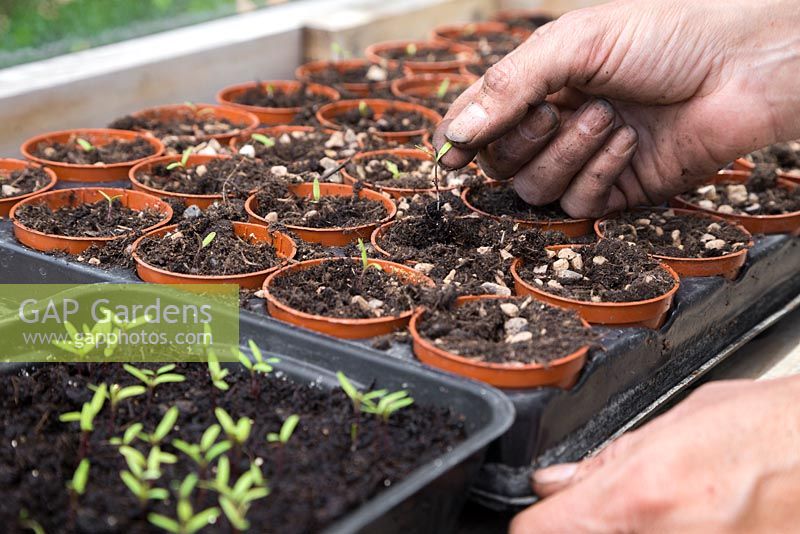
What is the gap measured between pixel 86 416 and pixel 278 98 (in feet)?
6.30

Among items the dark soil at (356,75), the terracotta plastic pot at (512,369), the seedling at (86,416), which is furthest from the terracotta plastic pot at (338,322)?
the dark soil at (356,75)

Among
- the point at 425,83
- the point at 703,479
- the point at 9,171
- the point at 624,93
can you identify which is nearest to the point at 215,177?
A: the point at 9,171

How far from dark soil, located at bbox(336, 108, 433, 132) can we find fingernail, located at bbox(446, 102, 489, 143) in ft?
2.69

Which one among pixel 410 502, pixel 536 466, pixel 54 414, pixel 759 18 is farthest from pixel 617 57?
pixel 54 414

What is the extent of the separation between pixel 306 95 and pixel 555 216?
4.12 ft

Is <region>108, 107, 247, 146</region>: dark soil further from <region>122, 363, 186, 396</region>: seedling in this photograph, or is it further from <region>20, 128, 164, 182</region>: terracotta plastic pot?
<region>122, 363, 186, 396</region>: seedling

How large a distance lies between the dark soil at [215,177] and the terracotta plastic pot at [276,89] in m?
0.54

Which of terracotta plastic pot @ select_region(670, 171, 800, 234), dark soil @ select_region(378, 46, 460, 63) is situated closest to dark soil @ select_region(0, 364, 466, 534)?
terracotta plastic pot @ select_region(670, 171, 800, 234)

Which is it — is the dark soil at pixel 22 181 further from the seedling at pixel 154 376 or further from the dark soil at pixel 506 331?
the dark soil at pixel 506 331

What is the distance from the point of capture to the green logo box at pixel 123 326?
1584 mm

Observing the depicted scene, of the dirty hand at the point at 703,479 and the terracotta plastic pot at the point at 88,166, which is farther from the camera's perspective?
the terracotta plastic pot at the point at 88,166

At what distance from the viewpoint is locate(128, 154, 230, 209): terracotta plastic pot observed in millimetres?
2156

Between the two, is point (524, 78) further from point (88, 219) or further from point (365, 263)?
point (88, 219)

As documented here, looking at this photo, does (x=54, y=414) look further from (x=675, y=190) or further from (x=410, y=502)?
(x=675, y=190)
